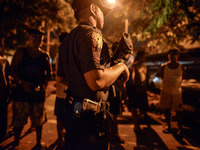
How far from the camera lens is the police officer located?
1.25m

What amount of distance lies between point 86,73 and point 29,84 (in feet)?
6.48

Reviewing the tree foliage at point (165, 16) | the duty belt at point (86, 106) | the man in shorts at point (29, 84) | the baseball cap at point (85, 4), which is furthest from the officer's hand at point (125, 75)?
the tree foliage at point (165, 16)

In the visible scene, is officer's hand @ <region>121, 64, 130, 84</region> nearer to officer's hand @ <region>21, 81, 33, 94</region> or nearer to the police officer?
the police officer

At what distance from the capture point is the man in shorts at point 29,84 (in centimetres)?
283

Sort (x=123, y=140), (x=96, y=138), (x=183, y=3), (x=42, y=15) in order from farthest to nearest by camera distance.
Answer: (x=42, y=15) → (x=183, y=3) → (x=123, y=140) → (x=96, y=138)

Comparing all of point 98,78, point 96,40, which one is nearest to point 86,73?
point 98,78

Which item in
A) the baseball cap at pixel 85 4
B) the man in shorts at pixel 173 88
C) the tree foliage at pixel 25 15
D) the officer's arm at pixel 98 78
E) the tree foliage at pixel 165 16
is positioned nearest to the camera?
the officer's arm at pixel 98 78

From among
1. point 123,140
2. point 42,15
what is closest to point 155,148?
point 123,140

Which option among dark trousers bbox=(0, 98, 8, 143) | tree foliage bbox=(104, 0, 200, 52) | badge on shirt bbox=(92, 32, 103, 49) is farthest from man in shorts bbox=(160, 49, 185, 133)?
dark trousers bbox=(0, 98, 8, 143)

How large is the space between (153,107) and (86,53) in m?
6.19

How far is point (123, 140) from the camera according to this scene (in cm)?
364

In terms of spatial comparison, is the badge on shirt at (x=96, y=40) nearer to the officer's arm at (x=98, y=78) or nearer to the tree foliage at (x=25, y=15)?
the officer's arm at (x=98, y=78)

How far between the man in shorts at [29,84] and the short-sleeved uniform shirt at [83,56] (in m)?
1.61

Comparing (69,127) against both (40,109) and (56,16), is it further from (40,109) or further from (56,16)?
(56,16)
